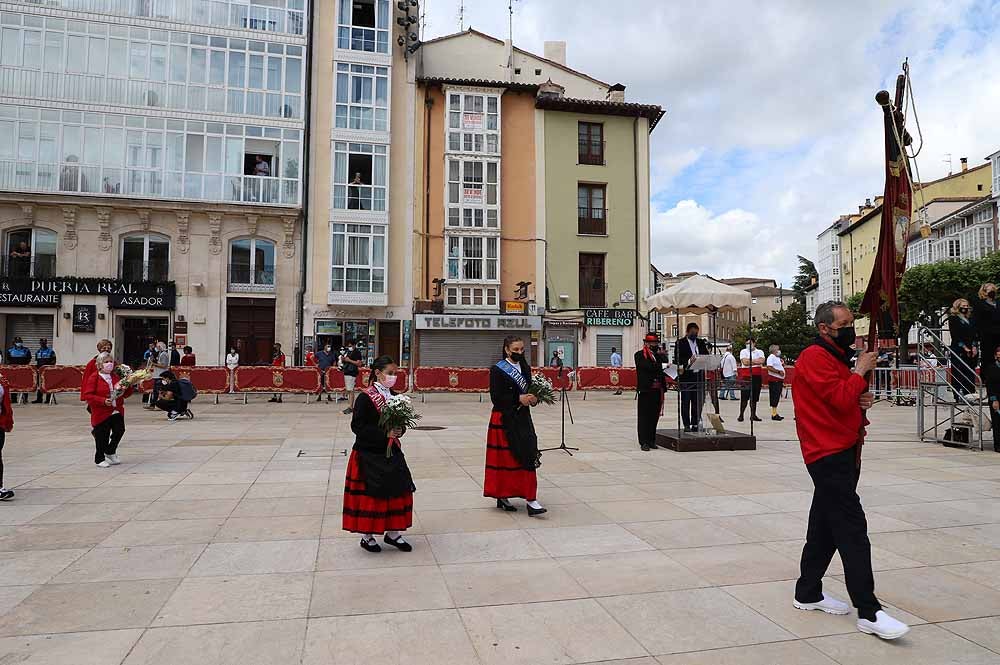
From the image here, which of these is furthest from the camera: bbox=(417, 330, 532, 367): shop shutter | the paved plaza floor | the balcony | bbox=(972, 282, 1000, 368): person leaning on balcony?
bbox=(417, 330, 532, 367): shop shutter

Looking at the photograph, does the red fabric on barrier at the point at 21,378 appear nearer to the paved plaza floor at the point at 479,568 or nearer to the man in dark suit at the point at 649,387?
the paved plaza floor at the point at 479,568

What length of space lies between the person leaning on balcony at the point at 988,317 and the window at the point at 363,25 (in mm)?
27454

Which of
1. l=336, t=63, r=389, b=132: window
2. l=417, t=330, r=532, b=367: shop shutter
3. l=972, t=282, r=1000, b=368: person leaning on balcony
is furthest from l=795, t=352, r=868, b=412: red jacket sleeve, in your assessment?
l=336, t=63, r=389, b=132: window

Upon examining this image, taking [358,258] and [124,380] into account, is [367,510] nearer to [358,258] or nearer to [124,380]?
[124,380]

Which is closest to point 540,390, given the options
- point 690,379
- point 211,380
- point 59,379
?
point 690,379

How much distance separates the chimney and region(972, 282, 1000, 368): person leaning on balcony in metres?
31.2

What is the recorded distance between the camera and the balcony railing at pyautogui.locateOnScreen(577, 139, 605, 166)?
111ft

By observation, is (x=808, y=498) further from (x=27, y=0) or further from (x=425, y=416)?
(x=27, y=0)

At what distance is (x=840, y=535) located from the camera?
3758 mm

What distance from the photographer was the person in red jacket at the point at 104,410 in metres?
8.73

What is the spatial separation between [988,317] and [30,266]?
30960 mm

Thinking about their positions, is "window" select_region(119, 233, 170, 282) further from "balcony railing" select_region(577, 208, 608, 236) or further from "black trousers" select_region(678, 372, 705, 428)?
"black trousers" select_region(678, 372, 705, 428)

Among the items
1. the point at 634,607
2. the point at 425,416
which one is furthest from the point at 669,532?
the point at 425,416

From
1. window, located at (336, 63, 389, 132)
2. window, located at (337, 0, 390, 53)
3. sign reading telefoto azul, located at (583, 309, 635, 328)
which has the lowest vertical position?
sign reading telefoto azul, located at (583, 309, 635, 328)
